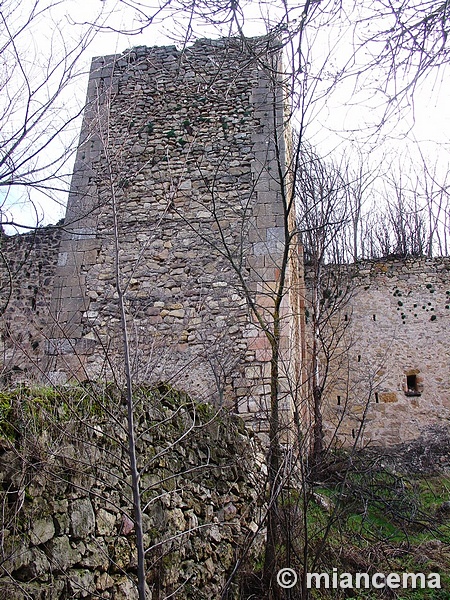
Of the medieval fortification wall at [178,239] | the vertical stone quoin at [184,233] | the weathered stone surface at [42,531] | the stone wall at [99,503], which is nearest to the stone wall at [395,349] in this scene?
the medieval fortification wall at [178,239]

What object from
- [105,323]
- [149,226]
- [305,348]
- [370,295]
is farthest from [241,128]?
[370,295]

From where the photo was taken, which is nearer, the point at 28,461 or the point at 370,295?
the point at 28,461

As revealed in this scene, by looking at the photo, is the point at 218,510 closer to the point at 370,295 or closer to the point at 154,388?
the point at 154,388

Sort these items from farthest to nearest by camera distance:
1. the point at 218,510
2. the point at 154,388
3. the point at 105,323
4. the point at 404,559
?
the point at 105,323, the point at 404,559, the point at 218,510, the point at 154,388

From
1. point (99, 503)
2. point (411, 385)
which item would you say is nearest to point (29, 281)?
point (99, 503)

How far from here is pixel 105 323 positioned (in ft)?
21.6

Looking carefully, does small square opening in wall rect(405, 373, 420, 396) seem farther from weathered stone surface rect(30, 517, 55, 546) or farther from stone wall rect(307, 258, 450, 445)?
weathered stone surface rect(30, 517, 55, 546)

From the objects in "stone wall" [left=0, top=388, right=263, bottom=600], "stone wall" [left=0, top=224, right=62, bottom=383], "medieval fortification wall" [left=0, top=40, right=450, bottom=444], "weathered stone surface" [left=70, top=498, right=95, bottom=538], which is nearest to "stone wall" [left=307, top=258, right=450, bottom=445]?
"medieval fortification wall" [left=0, top=40, right=450, bottom=444]

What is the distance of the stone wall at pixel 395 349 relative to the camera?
1074 cm

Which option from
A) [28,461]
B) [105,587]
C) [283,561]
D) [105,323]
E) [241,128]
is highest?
[241,128]

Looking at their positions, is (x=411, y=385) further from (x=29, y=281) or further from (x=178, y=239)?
(x=29, y=281)

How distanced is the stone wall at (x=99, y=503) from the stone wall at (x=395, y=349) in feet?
22.5

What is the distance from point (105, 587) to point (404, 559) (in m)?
3.31

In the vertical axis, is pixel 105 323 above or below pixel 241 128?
below
